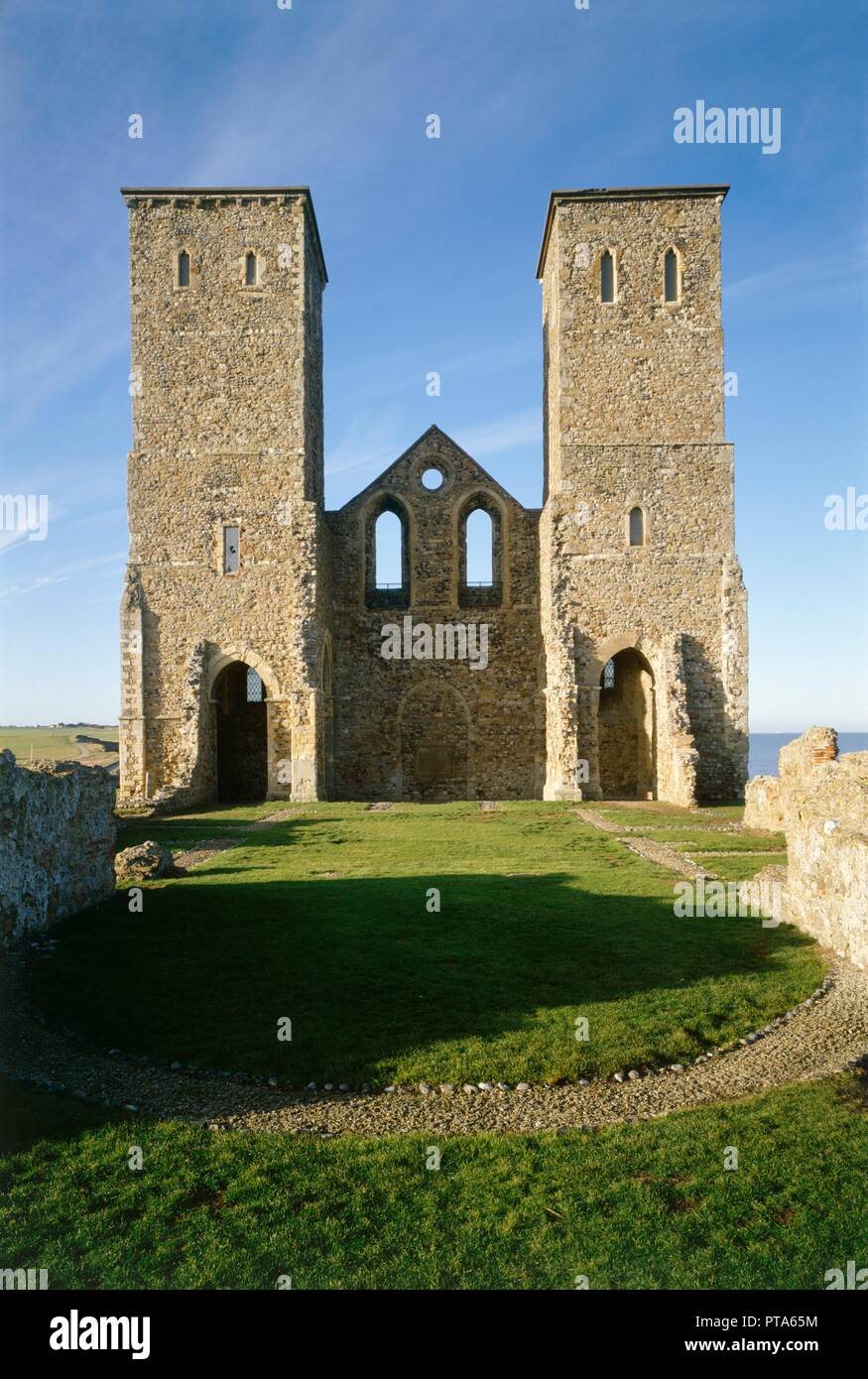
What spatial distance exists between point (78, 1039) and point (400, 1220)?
143 inches

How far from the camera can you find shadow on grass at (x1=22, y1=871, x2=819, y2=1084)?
20.4 ft

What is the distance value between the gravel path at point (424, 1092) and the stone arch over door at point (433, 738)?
21567mm

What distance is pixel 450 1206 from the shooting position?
4250 millimetres

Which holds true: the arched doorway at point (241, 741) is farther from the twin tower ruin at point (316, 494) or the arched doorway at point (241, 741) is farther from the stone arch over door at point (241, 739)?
the twin tower ruin at point (316, 494)

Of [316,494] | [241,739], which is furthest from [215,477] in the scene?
[241,739]

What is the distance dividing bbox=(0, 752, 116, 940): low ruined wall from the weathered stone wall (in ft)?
55.3

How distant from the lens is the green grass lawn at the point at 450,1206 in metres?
3.82

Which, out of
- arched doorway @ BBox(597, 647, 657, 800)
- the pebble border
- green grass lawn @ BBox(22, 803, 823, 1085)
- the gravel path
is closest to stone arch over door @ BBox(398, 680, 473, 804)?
arched doorway @ BBox(597, 647, 657, 800)

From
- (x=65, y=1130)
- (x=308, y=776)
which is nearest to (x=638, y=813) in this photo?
(x=308, y=776)

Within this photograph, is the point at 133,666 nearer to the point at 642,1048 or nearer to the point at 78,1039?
the point at 78,1039

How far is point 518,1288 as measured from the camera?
3691mm

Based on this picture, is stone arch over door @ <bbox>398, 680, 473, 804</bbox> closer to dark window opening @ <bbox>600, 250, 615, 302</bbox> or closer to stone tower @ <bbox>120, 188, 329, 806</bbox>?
stone tower @ <bbox>120, 188, 329, 806</bbox>

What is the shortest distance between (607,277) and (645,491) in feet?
23.3

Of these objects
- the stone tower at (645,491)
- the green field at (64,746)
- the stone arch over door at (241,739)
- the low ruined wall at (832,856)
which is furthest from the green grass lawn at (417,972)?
the green field at (64,746)
